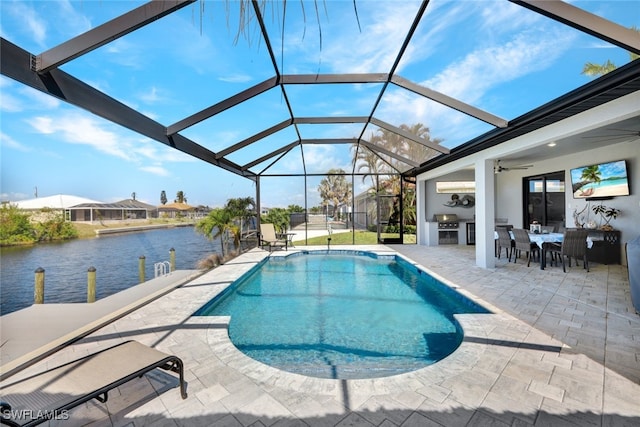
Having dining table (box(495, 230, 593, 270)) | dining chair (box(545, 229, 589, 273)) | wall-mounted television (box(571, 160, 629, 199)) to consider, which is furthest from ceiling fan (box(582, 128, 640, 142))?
dining table (box(495, 230, 593, 270))

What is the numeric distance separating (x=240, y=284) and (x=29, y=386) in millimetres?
4660

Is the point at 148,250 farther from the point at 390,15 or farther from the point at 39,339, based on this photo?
the point at 390,15

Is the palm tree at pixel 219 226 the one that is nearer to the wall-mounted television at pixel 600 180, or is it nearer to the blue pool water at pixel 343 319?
the blue pool water at pixel 343 319

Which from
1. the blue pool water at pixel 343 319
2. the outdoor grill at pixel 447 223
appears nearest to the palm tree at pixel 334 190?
the outdoor grill at pixel 447 223

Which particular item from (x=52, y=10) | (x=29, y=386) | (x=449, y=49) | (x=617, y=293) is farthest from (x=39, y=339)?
(x=617, y=293)

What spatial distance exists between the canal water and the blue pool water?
3.82 meters

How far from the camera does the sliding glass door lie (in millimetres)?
8570

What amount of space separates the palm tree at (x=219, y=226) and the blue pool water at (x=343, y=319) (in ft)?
11.8

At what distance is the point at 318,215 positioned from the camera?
17.4 metres

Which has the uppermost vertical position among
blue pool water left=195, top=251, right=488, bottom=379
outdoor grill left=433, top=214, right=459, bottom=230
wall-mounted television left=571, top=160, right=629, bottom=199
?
wall-mounted television left=571, top=160, right=629, bottom=199

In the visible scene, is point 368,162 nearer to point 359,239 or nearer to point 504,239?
point 359,239

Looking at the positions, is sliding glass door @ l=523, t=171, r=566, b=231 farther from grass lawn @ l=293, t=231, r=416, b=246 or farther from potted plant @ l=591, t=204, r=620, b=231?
grass lawn @ l=293, t=231, r=416, b=246

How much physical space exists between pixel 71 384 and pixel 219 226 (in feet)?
29.9

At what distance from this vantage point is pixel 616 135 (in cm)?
568
